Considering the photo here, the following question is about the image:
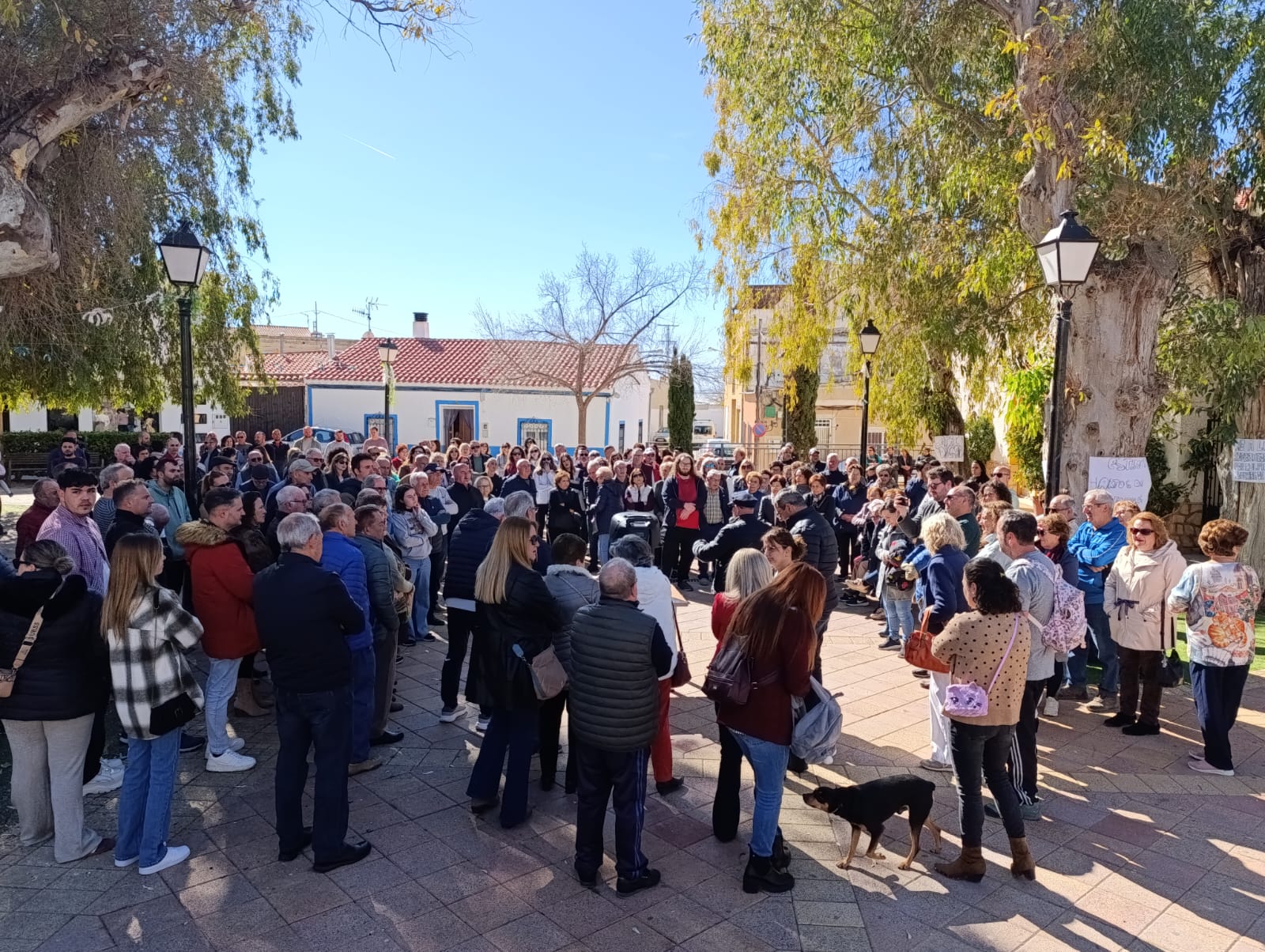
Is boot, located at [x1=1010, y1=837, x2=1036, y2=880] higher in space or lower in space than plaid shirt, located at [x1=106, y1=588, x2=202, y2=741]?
lower

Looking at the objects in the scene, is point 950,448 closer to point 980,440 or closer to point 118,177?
point 980,440

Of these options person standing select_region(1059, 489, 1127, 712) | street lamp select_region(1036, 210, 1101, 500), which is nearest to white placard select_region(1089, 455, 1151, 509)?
street lamp select_region(1036, 210, 1101, 500)

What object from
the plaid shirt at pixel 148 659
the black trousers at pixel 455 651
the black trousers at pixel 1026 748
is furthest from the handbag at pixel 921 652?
the plaid shirt at pixel 148 659

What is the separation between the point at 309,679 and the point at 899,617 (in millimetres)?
5576

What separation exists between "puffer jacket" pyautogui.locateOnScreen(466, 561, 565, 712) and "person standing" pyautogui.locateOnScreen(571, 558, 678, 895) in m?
0.52

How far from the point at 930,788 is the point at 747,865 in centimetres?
100

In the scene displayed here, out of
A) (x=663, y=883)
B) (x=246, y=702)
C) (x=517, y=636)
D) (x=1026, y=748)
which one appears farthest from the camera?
(x=246, y=702)

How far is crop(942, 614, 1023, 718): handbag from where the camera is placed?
3875mm

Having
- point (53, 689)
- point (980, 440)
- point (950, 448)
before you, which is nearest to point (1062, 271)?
point (53, 689)

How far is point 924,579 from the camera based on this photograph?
5.29 metres

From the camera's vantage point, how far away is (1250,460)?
10.8 metres

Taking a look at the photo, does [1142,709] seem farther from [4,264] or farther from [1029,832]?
[4,264]

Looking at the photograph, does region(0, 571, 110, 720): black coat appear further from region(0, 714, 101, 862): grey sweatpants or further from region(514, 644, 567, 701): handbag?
region(514, 644, 567, 701): handbag

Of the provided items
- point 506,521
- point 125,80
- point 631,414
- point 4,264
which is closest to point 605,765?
point 506,521
